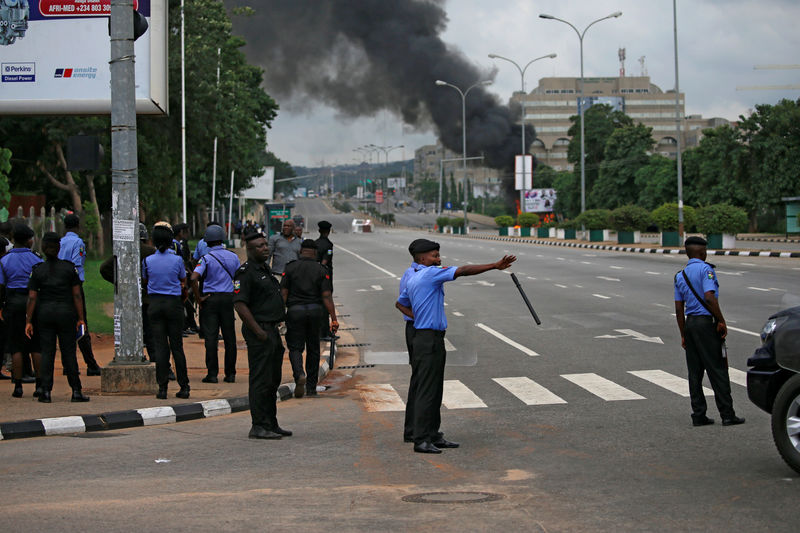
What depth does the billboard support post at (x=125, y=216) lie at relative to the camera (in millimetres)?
11547

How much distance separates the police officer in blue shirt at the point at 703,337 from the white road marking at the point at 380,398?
309 cm

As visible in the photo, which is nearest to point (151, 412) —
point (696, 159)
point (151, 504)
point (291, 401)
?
point (291, 401)

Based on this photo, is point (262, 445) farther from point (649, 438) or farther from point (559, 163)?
point (559, 163)

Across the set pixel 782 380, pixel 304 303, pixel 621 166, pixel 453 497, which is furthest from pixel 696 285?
pixel 621 166

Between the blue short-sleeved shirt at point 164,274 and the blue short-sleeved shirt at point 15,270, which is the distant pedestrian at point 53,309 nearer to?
the blue short-sleeved shirt at point 15,270

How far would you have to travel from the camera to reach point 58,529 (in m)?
5.77

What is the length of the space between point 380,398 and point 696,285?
399 cm

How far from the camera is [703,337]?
29.8 ft

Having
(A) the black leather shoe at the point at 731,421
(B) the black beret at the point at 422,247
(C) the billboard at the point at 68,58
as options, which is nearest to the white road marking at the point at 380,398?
(B) the black beret at the point at 422,247

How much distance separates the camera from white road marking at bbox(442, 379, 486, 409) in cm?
1080

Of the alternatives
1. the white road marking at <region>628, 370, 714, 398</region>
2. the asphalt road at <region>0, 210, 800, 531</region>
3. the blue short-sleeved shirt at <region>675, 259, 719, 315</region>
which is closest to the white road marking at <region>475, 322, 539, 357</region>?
the asphalt road at <region>0, 210, 800, 531</region>

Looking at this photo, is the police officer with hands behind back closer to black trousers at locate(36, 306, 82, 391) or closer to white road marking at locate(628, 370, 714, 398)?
black trousers at locate(36, 306, 82, 391)

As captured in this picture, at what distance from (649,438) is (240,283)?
3724 mm

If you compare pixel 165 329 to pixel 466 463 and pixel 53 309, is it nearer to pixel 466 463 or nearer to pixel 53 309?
pixel 53 309
